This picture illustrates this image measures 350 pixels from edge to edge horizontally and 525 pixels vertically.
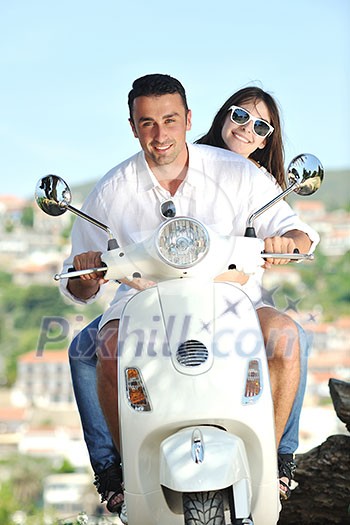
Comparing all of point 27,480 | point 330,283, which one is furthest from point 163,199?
point 330,283

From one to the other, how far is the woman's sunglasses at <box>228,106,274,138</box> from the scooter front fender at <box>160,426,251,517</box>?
1557 mm

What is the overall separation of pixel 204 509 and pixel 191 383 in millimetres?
258

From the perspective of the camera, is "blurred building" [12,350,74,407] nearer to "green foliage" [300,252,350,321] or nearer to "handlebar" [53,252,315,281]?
"green foliage" [300,252,350,321]

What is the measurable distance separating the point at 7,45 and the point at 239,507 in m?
83.0

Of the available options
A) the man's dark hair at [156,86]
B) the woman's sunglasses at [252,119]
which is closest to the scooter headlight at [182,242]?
the man's dark hair at [156,86]

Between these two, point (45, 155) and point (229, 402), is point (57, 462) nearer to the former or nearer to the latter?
point (45, 155)

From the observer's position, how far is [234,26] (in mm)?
76750

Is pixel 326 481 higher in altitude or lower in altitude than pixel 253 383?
lower

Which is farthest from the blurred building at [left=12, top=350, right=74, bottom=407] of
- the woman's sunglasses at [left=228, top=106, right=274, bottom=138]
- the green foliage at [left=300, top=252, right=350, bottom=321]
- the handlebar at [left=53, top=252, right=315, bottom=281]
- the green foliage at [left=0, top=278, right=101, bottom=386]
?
the handlebar at [left=53, top=252, right=315, bottom=281]

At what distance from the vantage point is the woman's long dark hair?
143 inches

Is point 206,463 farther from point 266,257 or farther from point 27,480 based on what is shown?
point 27,480

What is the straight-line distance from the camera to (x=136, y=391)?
2279 mm

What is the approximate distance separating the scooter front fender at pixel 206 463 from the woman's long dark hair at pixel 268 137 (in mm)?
1577

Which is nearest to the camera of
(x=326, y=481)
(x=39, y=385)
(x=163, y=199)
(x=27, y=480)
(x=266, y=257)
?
(x=266, y=257)
